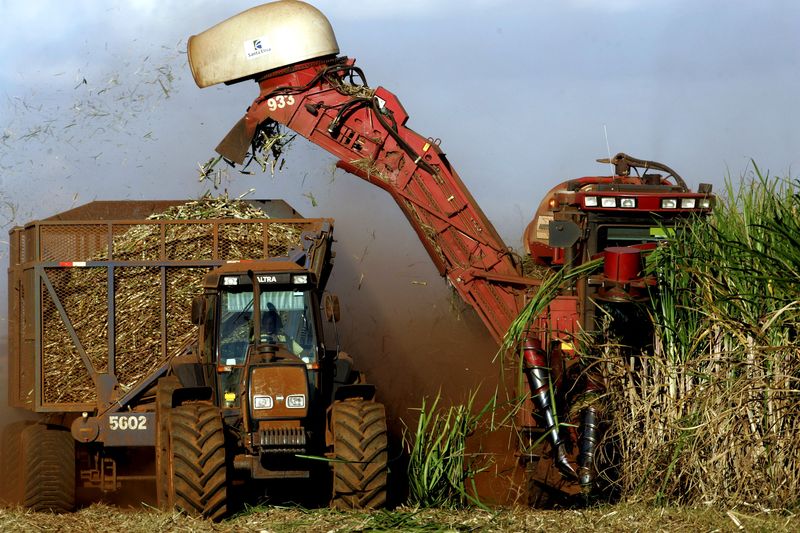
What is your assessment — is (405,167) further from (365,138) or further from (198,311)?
(198,311)

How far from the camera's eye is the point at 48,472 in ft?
36.1

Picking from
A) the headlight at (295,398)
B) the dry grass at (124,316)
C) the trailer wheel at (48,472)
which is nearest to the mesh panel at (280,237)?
the dry grass at (124,316)

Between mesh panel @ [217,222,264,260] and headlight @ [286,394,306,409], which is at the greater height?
mesh panel @ [217,222,264,260]

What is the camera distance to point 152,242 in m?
11.5

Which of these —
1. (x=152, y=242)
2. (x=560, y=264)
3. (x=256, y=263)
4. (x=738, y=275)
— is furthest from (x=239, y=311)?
(x=738, y=275)

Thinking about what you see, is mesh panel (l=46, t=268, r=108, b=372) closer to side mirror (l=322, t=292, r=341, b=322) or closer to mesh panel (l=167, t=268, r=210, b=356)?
mesh panel (l=167, t=268, r=210, b=356)

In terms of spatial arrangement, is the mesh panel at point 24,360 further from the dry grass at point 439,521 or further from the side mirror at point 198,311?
the dry grass at point 439,521

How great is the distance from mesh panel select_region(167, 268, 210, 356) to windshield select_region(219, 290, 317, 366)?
1.60 meters

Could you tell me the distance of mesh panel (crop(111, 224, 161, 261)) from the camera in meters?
11.5

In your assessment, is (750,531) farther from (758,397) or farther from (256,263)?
(256,263)

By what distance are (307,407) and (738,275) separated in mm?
3224

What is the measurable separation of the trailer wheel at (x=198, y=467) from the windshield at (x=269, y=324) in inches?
31.0

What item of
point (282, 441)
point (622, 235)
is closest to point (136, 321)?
→ point (282, 441)

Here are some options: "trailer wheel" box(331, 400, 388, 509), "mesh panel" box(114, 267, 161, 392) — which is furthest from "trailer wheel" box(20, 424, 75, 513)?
"trailer wheel" box(331, 400, 388, 509)
